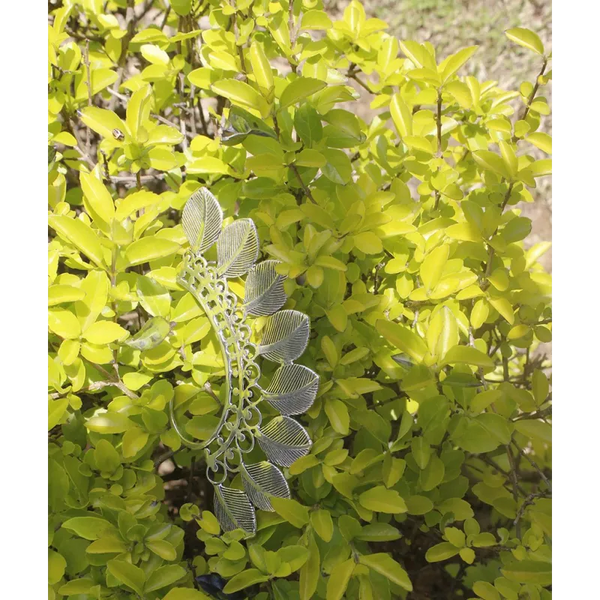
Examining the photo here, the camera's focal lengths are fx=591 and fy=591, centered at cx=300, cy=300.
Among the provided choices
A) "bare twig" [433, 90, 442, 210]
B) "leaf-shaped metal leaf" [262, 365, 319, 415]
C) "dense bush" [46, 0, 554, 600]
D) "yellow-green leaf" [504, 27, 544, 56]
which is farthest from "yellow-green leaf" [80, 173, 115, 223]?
"yellow-green leaf" [504, 27, 544, 56]

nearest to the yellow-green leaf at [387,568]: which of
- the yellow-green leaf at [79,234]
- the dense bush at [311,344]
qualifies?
the dense bush at [311,344]

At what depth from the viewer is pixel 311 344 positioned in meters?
1.10

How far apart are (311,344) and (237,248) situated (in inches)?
9.5

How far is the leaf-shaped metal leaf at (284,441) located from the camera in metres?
0.93

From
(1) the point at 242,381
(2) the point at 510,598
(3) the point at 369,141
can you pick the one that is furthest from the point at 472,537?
(3) the point at 369,141

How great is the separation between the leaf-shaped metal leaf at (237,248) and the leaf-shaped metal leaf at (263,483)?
1.06 feet

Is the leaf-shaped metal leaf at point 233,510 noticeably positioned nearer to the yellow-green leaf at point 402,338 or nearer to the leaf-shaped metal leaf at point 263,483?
the leaf-shaped metal leaf at point 263,483

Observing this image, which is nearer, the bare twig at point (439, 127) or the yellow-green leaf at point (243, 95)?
the yellow-green leaf at point (243, 95)

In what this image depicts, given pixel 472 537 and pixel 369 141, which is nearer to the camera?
pixel 472 537

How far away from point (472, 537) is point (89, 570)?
684mm

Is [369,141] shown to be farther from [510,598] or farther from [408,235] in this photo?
[510,598]

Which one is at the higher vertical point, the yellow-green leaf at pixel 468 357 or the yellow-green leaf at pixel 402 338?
the yellow-green leaf at pixel 402 338

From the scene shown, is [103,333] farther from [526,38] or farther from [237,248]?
[526,38]
